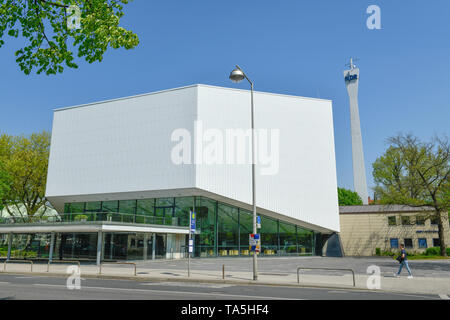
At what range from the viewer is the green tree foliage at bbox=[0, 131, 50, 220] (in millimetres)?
46719

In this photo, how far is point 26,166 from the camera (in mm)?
47500

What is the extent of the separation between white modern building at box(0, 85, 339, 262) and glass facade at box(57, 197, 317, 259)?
0.36 feet

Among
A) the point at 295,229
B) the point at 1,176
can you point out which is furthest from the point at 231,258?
Result: the point at 1,176

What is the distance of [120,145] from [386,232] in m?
35.3

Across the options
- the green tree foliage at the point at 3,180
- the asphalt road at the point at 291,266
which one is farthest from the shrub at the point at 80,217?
the green tree foliage at the point at 3,180

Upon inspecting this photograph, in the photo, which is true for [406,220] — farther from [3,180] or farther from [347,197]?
[3,180]

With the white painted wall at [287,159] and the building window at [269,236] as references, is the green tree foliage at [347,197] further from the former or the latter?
the building window at [269,236]

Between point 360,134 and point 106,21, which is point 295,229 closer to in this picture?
point 106,21

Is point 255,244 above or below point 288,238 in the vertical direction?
above

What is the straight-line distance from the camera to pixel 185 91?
125ft

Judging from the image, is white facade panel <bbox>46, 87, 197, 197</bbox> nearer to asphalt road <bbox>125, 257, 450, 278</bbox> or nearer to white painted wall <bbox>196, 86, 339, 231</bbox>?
white painted wall <bbox>196, 86, 339, 231</bbox>

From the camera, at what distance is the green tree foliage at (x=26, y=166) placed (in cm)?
4672

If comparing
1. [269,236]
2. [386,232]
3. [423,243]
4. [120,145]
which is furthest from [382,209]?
[120,145]
